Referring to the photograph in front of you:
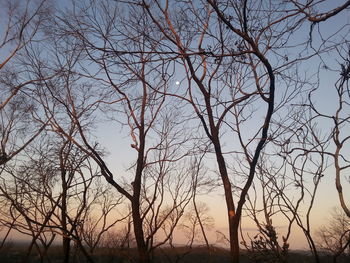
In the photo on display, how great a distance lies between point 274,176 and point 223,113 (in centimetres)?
538

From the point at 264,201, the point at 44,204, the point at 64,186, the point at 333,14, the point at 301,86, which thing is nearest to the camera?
the point at 333,14

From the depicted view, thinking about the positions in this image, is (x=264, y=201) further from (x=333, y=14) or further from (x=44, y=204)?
(x=44, y=204)

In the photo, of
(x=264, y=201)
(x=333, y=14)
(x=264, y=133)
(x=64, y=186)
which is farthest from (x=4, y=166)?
(x=333, y=14)

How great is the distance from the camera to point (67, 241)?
38.0 ft

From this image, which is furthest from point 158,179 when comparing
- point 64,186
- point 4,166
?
point 4,166

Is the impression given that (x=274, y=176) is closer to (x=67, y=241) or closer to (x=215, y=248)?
(x=67, y=241)

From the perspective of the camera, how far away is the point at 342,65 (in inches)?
196

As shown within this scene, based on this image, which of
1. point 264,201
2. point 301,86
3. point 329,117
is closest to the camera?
point 301,86

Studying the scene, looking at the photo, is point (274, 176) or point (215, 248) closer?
point (274, 176)

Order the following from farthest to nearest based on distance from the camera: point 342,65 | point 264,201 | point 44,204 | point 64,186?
point 44,204, point 64,186, point 264,201, point 342,65

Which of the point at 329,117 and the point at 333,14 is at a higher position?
the point at 329,117

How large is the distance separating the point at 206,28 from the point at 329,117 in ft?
10.2

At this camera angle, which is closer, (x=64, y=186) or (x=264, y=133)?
(x=264, y=133)

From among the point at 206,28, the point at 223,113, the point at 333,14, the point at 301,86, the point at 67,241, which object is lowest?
the point at 67,241
